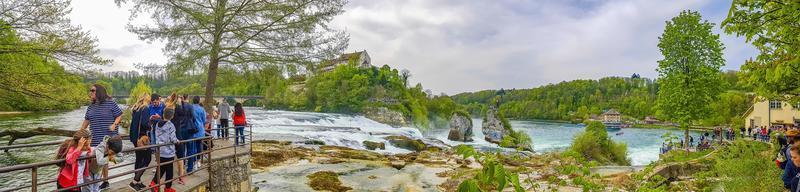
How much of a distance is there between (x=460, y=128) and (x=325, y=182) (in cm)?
3627

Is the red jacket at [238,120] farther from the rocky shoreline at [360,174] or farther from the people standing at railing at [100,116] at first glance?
the people standing at railing at [100,116]

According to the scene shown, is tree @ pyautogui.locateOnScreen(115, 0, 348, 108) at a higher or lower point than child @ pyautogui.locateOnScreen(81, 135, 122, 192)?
higher

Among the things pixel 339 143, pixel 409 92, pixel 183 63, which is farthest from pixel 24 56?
pixel 409 92

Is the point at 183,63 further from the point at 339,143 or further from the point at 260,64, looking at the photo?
the point at 339,143

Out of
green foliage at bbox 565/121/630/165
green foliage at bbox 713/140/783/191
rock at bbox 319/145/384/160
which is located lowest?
green foliage at bbox 565/121/630/165

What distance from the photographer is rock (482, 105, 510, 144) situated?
48500mm

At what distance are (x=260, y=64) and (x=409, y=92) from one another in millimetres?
68554

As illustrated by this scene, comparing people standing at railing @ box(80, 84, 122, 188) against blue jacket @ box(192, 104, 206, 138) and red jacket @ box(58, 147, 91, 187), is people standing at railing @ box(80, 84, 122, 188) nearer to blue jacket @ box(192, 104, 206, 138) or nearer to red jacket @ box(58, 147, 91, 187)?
red jacket @ box(58, 147, 91, 187)

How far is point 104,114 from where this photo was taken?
6.59m

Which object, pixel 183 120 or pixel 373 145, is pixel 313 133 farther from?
pixel 183 120

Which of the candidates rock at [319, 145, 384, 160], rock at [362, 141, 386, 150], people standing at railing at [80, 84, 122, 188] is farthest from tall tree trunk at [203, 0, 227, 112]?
rock at [362, 141, 386, 150]

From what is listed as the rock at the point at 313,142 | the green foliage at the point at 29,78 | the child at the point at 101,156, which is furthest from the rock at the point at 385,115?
the child at the point at 101,156

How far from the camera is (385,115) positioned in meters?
66.4

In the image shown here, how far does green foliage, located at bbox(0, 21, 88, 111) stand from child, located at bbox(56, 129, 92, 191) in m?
10.1
